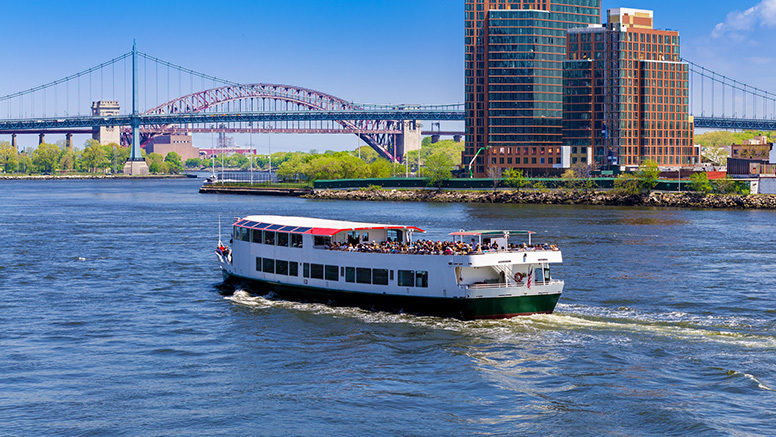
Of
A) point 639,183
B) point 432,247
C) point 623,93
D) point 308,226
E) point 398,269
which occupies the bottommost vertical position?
point 398,269

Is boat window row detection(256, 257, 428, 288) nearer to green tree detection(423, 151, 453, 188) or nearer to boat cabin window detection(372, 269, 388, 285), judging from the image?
boat cabin window detection(372, 269, 388, 285)

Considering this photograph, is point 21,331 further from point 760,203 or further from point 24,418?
point 760,203

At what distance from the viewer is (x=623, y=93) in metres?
181

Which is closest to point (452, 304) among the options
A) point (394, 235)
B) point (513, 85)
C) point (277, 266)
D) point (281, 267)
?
point (394, 235)

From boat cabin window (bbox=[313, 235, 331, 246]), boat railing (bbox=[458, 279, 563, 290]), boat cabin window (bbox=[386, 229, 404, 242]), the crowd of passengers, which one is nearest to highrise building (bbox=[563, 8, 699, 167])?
boat cabin window (bbox=[386, 229, 404, 242])

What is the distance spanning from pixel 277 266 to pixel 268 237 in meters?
1.78

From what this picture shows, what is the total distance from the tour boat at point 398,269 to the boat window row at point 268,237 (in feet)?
0.17

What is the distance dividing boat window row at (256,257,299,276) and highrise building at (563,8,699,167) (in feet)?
474

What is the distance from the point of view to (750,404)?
2759cm

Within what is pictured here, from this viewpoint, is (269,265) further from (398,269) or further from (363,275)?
(398,269)

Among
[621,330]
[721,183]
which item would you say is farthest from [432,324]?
[721,183]

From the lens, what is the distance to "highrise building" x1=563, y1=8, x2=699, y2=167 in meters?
181

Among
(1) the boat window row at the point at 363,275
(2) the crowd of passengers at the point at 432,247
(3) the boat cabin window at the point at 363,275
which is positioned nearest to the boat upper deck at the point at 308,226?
(2) the crowd of passengers at the point at 432,247

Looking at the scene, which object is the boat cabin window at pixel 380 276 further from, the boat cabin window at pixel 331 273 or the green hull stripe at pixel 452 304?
the boat cabin window at pixel 331 273
